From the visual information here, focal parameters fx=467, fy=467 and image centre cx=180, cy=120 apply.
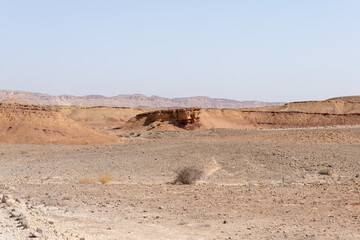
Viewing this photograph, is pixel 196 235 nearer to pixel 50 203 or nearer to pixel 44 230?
pixel 44 230

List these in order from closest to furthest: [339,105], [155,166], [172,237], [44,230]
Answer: [44,230]
[172,237]
[155,166]
[339,105]

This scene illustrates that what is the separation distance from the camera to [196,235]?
350 inches

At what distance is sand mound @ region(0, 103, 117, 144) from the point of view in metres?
32.8

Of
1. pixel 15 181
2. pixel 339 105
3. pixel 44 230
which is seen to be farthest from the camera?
pixel 339 105

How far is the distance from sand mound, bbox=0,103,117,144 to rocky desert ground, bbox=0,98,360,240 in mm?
73

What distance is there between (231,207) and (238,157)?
10541 mm

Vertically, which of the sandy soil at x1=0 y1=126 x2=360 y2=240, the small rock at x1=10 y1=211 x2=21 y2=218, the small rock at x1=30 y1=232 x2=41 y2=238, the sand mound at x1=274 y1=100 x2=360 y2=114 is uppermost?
the sand mound at x1=274 y1=100 x2=360 y2=114

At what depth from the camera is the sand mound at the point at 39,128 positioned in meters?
32.8

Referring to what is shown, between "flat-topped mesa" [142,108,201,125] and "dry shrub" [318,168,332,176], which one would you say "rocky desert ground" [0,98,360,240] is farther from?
"flat-topped mesa" [142,108,201,125]

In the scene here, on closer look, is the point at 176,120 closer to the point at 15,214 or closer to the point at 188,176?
the point at 188,176

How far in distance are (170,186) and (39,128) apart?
21128 millimetres

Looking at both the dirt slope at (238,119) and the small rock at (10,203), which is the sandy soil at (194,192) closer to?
the small rock at (10,203)

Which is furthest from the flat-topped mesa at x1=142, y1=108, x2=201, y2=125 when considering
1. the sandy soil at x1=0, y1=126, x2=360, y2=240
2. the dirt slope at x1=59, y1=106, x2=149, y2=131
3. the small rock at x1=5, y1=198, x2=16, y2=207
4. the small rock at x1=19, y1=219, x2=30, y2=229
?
the small rock at x1=19, y1=219, x2=30, y2=229

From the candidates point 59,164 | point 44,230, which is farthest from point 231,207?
point 59,164
